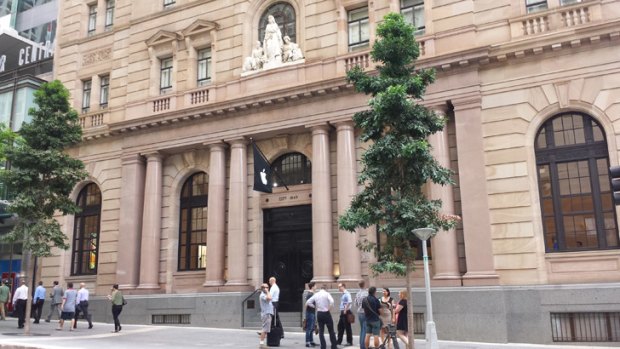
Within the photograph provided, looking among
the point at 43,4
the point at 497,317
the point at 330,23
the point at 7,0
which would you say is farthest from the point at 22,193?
the point at 7,0

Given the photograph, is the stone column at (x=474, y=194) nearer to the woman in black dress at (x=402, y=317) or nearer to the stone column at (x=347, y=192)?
the stone column at (x=347, y=192)

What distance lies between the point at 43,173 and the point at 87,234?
29.0ft

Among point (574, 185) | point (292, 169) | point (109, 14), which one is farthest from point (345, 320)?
point (109, 14)

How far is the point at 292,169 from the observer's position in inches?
966

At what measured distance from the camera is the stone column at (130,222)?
25.7 metres

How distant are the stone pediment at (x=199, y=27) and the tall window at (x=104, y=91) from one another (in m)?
6.23

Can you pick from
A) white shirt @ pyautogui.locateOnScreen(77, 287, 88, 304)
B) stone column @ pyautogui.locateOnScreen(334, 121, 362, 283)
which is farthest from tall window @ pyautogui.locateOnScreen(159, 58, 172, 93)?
white shirt @ pyautogui.locateOnScreen(77, 287, 88, 304)

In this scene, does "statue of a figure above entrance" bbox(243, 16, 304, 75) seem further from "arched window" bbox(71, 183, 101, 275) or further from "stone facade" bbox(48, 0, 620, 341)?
"arched window" bbox(71, 183, 101, 275)

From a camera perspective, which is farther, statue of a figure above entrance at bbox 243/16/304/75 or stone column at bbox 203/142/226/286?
statue of a figure above entrance at bbox 243/16/304/75

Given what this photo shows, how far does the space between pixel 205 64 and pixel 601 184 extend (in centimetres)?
1869

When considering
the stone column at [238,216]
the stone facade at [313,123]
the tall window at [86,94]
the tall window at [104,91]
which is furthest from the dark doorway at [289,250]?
the tall window at [86,94]

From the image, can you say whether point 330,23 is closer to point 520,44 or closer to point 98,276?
point 520,44

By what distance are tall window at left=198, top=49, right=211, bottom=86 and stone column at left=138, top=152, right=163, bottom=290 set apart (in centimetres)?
438

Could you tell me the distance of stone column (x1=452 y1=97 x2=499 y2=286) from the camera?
730 inches
